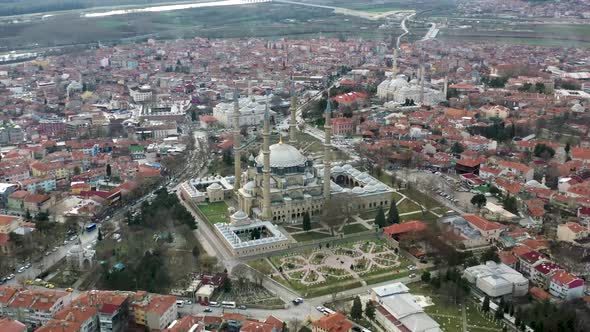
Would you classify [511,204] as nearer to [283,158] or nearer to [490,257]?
[490,257]

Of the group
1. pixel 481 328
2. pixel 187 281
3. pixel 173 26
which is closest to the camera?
pixel 481 328

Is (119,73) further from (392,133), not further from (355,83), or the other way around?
(392,133)

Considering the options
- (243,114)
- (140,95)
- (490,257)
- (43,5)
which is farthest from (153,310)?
(43,5)

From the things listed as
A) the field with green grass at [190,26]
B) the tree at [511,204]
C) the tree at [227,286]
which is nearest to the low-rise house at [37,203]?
the tree at [227,286]

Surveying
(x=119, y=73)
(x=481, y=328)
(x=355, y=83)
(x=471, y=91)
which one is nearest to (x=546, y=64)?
(x=471, y=91)

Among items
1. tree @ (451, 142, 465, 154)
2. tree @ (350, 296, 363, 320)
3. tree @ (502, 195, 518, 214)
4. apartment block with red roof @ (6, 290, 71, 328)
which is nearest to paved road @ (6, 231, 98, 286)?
apartment block with red roof @ (6, 290, 71, 328)

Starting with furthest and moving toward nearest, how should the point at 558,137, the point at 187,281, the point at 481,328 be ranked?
1. the point at 558,137
2. the point at 187,281
3. the point at 481,328
